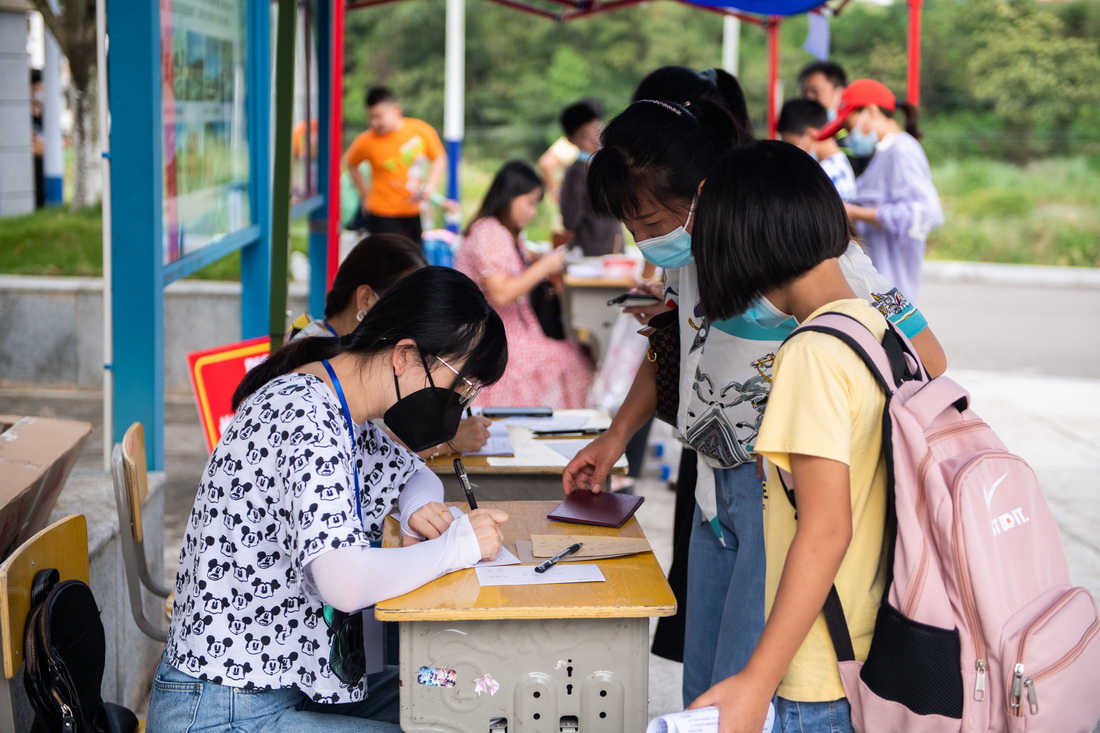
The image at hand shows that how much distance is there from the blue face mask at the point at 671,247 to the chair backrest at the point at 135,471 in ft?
3.69

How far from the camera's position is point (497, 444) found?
8.50 feet

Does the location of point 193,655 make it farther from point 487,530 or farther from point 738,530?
point 738,530

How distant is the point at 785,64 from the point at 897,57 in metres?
2.02

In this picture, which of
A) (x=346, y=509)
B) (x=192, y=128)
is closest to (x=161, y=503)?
(x=192, y=128)

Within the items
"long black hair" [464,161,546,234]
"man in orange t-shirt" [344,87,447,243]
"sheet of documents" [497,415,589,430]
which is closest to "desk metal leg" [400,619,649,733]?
"sheet of documents" [497,415,589,430]

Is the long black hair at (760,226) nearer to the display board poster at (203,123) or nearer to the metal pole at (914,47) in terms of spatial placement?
the display board poster at (203,123)

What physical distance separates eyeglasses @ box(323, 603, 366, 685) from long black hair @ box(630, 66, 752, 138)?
3.62ft

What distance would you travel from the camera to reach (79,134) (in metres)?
8.88

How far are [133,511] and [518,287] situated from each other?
191cm

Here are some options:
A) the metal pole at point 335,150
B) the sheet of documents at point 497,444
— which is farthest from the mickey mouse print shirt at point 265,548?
the metal pole at point 335,150

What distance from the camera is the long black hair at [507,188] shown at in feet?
12.7

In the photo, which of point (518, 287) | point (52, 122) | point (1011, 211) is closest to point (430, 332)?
point (518, 287)

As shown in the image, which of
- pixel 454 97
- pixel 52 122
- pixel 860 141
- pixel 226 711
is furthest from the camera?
pixel 52 122

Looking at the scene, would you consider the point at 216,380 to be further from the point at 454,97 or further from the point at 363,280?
the point at 454,97
